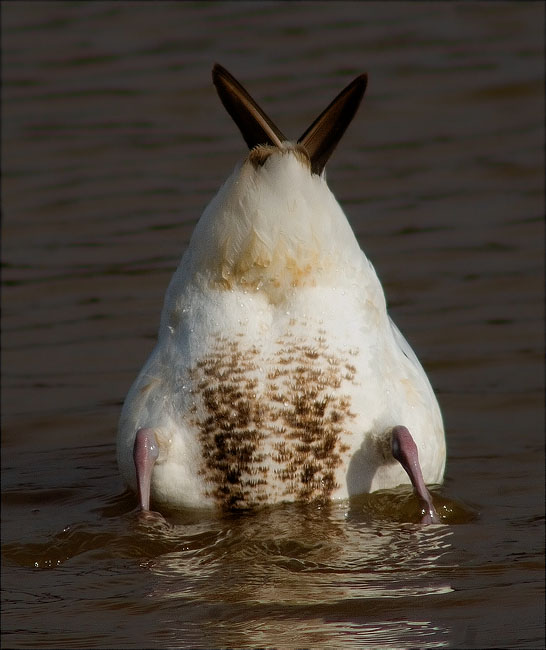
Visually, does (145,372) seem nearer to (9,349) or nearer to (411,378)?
(411,378)

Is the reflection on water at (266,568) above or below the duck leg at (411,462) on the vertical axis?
below

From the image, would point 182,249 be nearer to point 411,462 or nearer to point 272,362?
point 272,362

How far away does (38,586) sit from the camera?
4918 millimetres

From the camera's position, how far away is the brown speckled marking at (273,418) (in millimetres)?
5117

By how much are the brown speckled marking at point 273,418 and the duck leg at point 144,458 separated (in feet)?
0.62

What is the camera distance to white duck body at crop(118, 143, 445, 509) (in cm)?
511

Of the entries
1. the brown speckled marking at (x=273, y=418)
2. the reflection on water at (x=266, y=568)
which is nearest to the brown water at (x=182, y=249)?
the reflection on water at (x=266, y=568)

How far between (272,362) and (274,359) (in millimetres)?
14

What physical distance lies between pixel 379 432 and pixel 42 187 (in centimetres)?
541

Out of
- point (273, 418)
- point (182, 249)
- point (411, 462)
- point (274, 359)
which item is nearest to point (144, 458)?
point (273, 418)

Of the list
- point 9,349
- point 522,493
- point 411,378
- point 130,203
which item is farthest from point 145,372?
point 130,203

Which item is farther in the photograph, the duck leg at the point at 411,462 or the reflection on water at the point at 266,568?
the duck leg at the point at 411,462

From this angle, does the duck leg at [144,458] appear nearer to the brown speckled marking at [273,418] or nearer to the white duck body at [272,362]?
the white duck body at [272,362]

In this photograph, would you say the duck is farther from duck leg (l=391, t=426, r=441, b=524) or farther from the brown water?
the brown water
